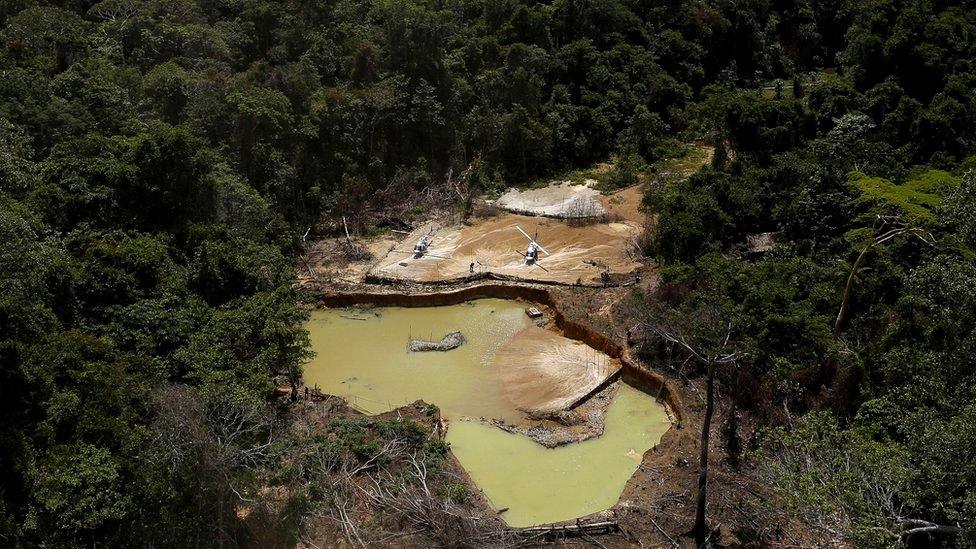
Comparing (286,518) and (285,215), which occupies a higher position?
(285,215)

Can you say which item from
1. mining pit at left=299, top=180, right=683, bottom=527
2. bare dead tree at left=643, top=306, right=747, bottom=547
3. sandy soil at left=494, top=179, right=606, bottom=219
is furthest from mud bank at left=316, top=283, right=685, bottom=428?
sandy soil at left=494, top=179, right=606, bottom=219

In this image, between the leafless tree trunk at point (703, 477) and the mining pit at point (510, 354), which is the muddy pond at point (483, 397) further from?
the leafless tree trunk at point (703, 477)

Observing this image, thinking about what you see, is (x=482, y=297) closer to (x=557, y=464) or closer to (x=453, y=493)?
(x=557, y=464)

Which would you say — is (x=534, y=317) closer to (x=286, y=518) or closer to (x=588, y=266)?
(x=588, y=266)

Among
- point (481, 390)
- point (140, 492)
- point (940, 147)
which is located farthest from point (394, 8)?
point (140, 492)

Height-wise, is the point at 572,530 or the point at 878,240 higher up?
the point at 878,240

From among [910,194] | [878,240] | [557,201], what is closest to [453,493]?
[878,240]

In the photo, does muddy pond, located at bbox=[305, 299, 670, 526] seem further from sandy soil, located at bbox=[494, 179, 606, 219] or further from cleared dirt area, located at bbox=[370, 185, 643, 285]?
sandy soil, located at bbox=[494, 179, 606, 219]
